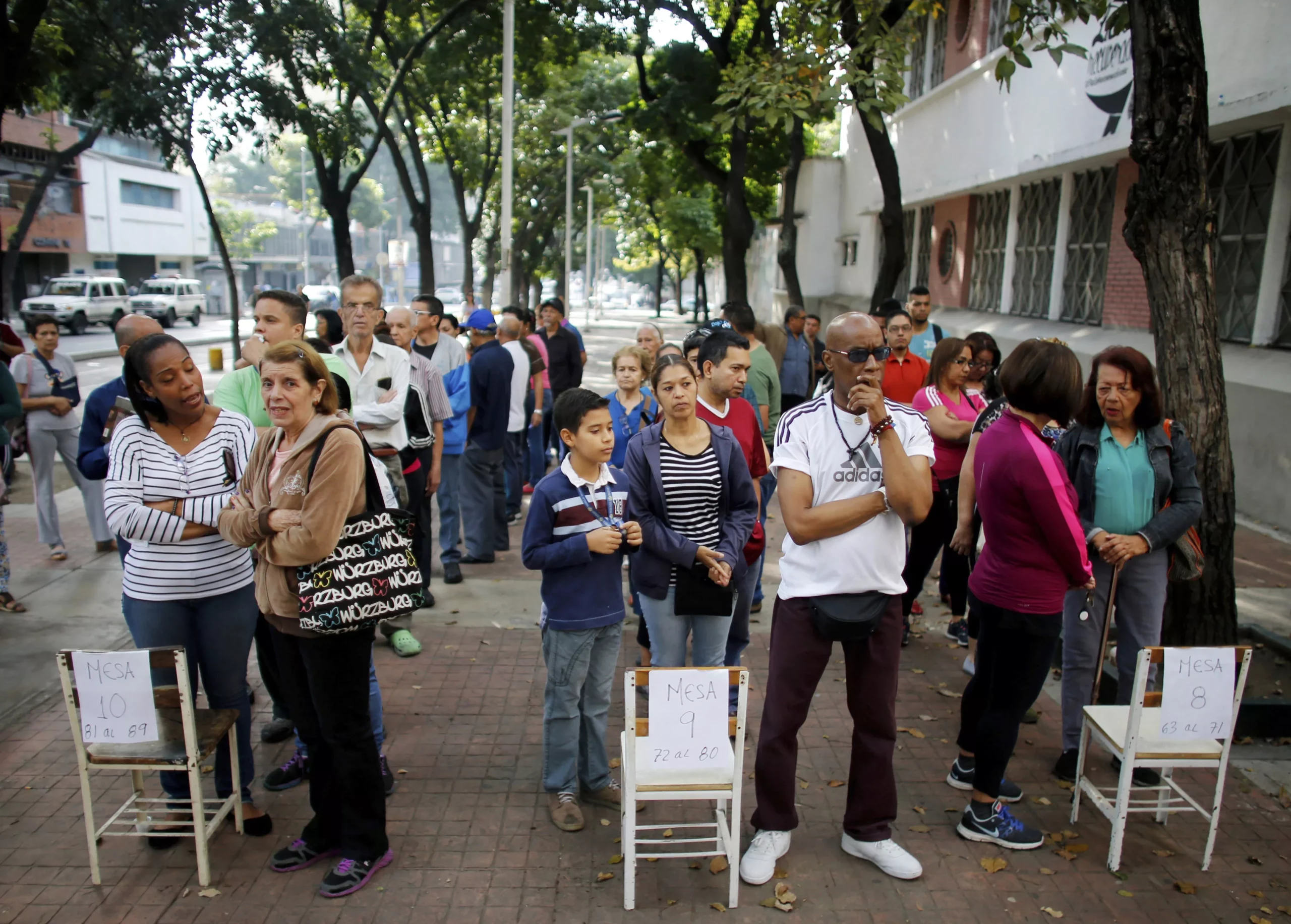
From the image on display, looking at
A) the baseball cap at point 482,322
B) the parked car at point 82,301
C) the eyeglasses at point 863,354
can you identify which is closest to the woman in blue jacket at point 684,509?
the eyeglasses at point 863,354

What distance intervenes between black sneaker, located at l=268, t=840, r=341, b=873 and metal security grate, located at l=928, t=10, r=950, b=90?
17.5 m

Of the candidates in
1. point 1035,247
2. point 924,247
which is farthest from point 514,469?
point 924,247

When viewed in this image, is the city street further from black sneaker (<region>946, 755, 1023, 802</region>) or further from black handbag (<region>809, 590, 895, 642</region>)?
black handbag (<region>809, 590, 895, 642</region>)

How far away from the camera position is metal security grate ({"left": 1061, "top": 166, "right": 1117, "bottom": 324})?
11914 mm

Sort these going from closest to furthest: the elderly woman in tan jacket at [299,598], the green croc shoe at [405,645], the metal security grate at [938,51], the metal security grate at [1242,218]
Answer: the elderly woman in tan jacket at [299,598] < the green croc shoe at [405,645] < the metal security grate at [1242,218] < the metal security grate at [938,51]

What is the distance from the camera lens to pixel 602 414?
3.87 meters

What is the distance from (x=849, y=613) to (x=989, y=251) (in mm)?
14360

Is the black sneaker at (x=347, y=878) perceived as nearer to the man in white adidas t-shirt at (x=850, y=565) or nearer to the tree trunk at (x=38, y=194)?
the man in white adidas t-shirt at (x=850, y=565)

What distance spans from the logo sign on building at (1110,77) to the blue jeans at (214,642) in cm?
1033

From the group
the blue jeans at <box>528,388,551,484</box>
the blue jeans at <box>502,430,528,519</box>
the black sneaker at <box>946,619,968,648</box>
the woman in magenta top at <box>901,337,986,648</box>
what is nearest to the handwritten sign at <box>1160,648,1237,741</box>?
the woman in magenta top at <box>901,337,986,648</box>

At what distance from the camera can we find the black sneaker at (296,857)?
3645 millimetres

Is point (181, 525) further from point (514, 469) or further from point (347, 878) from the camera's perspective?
point (514, 469)

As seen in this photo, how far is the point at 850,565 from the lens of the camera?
3395 millimetres

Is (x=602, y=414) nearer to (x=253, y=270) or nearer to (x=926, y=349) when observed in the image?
(x=926, y=349)
